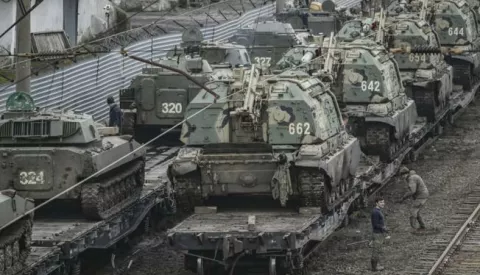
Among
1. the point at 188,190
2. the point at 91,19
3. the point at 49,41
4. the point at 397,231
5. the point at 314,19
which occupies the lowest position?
the point at 397,231

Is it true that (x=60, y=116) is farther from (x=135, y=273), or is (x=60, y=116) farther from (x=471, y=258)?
(x=471, y=258)

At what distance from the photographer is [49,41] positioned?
45656 mm

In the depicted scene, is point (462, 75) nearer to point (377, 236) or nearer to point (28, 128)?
point (377, 236)

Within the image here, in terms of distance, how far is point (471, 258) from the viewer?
91.1 ft

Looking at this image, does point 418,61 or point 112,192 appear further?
point 418,61

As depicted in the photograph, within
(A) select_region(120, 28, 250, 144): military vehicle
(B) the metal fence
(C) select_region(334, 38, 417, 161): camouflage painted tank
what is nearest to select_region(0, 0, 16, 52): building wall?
(B) the metal fence

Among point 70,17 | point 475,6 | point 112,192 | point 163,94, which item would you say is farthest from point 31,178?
point 475,6

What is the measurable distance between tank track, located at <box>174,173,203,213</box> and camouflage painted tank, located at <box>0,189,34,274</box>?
4351 mm

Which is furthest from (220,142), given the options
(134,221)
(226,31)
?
(226,31)

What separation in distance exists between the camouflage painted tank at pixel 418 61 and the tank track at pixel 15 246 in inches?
699

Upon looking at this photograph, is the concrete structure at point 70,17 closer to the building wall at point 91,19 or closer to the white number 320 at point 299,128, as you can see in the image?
the building wall at point 91,19

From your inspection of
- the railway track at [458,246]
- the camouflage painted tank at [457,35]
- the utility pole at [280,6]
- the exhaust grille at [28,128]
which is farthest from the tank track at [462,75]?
the exhaust grille at [28,128]

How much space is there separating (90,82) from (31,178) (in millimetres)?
13905

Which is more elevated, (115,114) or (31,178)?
(115,114)
